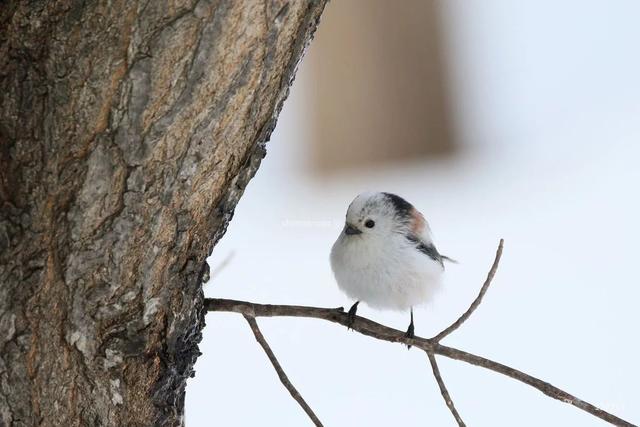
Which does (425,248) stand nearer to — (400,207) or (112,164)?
(400,207)

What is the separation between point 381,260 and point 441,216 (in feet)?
5.54

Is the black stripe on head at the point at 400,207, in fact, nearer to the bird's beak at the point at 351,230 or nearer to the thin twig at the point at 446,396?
the bird's beak at the point at 351,230

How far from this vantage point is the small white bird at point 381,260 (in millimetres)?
1951

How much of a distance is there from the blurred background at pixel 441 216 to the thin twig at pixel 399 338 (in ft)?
2.54

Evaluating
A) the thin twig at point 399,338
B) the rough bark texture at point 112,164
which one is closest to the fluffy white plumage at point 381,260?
the thin twig at point 399,338

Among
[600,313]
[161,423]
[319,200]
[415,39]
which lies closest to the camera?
[161,423]

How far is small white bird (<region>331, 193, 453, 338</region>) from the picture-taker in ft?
6.40

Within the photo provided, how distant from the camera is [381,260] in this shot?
1.96 m

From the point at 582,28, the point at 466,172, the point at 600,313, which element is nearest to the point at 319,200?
the point at 466,172

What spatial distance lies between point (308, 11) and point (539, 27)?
338 centimetres

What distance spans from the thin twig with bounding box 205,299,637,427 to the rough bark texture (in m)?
0.25

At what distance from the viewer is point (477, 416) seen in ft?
8.57

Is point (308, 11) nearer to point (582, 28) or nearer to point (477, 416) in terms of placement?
point (477, 416)

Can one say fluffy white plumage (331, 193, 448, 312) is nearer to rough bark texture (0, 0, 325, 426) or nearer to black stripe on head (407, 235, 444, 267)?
black stripe on head (407, 235, 444, 267)
